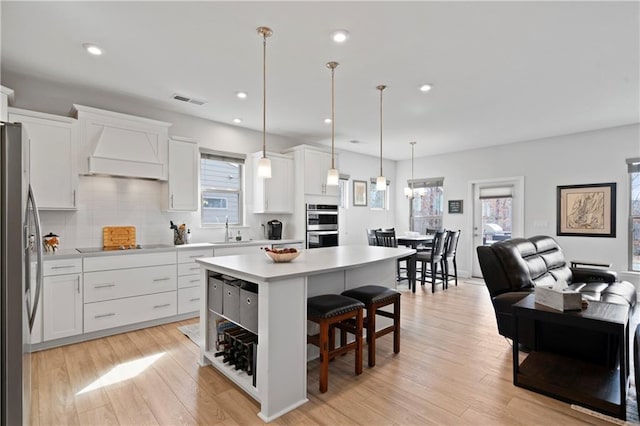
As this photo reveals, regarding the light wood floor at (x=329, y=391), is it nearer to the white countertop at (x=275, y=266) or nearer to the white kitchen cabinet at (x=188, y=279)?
the white kitchen cabinet at (x=188, y=279)

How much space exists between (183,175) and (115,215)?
3.00 ft

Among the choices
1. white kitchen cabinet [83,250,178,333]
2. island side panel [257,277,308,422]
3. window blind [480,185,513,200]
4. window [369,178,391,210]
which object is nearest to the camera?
island side panel [257,277,308,422]

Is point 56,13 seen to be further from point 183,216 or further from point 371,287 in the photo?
point 371,287

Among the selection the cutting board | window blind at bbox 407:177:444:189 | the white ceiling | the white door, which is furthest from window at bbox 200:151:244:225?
the white door

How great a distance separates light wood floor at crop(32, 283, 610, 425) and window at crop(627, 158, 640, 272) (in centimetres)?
336

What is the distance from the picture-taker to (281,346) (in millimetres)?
2104

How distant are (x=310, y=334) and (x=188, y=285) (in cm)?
197

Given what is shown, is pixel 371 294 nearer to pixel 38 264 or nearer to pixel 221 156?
pixel 38 264

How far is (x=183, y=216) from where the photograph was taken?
4512 mm

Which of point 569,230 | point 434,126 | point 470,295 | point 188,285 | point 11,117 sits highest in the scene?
point 434,126

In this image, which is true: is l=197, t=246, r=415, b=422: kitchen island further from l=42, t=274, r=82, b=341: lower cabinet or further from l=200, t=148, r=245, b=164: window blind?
l=200, t=148, r=245, b=164: window blind

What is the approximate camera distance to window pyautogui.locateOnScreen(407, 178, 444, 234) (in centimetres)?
733

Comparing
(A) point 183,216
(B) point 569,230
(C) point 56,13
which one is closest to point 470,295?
(B) point 569,230

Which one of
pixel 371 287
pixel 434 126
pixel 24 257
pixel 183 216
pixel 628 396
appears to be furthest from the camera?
pixel 434 126
